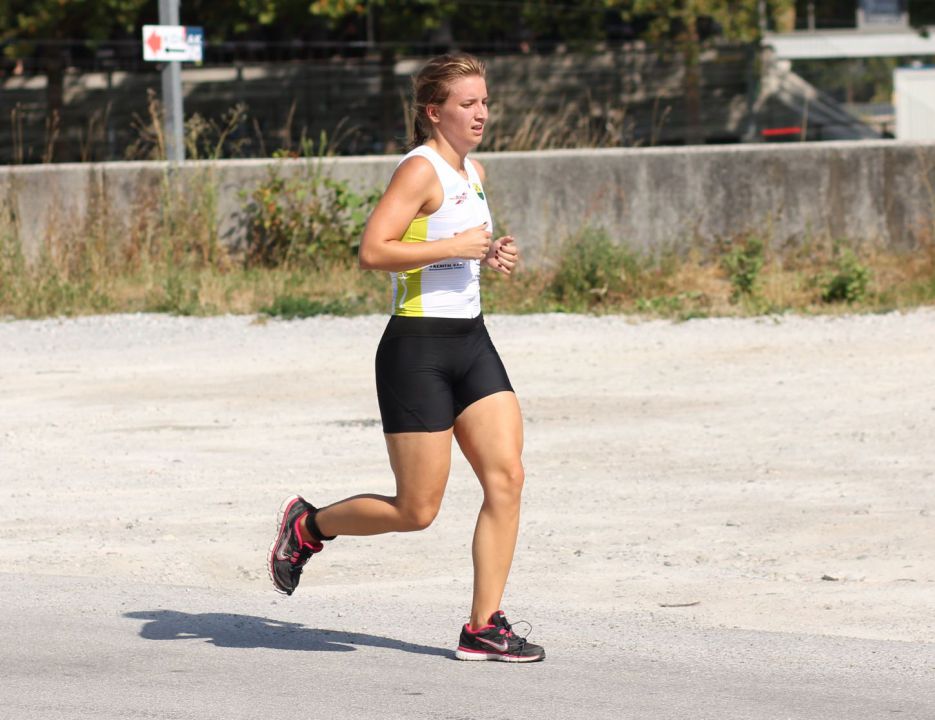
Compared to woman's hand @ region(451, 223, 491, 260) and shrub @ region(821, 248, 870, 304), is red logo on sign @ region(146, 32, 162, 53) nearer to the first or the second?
shrub @ region(821, 248, 870, 304)

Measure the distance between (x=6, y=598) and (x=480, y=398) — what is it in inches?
82.2

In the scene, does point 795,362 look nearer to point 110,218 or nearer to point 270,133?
point 110,218

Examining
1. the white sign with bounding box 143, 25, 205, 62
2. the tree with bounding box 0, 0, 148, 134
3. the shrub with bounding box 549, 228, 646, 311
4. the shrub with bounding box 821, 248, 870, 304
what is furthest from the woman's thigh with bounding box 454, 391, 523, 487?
the tree with bounding box 0, 0, 148, 134

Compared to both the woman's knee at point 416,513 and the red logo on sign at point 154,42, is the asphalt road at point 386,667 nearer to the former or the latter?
the woman's knee at point 416,513

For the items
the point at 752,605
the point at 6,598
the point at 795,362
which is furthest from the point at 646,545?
the point at 795,362

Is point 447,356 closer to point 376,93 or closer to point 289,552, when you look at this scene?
point 289,552

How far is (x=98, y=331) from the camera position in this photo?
12398 millimetres

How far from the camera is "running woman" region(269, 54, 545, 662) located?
477 centimetres

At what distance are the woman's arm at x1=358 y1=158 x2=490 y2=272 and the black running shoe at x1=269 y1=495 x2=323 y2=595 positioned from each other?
38.0 inches

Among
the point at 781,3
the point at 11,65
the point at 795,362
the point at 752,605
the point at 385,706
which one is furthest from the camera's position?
the point at 11,65

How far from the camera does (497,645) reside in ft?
16.0

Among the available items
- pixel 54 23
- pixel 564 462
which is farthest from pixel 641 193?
pixel 54 23

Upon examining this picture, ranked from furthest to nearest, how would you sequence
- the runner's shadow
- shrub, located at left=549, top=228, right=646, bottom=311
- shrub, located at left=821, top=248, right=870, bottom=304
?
shrub, located at left=549, top=228, right=646, bottom=311 → shrub, located at left=821, top=248, right=870, bottom=304 → the runner's shadow

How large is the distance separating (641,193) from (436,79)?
9206mm
